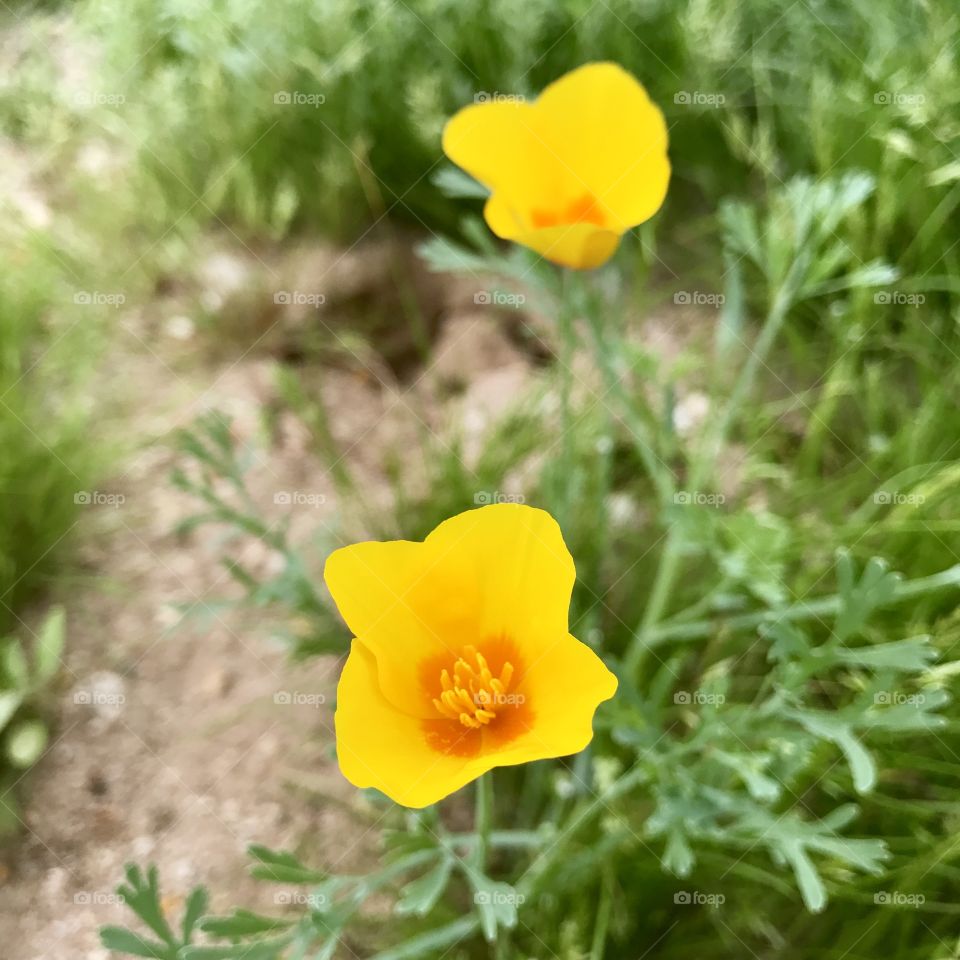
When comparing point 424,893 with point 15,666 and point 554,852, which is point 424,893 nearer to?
point 554,852

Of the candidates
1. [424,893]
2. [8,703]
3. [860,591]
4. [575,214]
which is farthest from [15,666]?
[860,591]

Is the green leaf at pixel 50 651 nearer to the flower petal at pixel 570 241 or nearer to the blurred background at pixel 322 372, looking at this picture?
the blurred background at pixel 322 372

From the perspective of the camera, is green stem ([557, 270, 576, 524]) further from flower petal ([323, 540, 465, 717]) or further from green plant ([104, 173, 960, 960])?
flower petal ([323, 540, 465, 717])

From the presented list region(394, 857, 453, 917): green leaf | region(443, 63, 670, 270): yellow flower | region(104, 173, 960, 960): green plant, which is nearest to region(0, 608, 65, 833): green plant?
region(104, 173, 960, 960): green plant

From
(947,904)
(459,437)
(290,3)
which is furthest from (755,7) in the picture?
(947,904)

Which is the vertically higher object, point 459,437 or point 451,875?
point 459,437

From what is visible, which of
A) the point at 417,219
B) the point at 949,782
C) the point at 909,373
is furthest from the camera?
the point at 417,219

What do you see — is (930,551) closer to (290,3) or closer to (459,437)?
(459,437)

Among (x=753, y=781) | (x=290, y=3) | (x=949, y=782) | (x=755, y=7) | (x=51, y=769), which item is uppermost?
(x=290, y=3)
